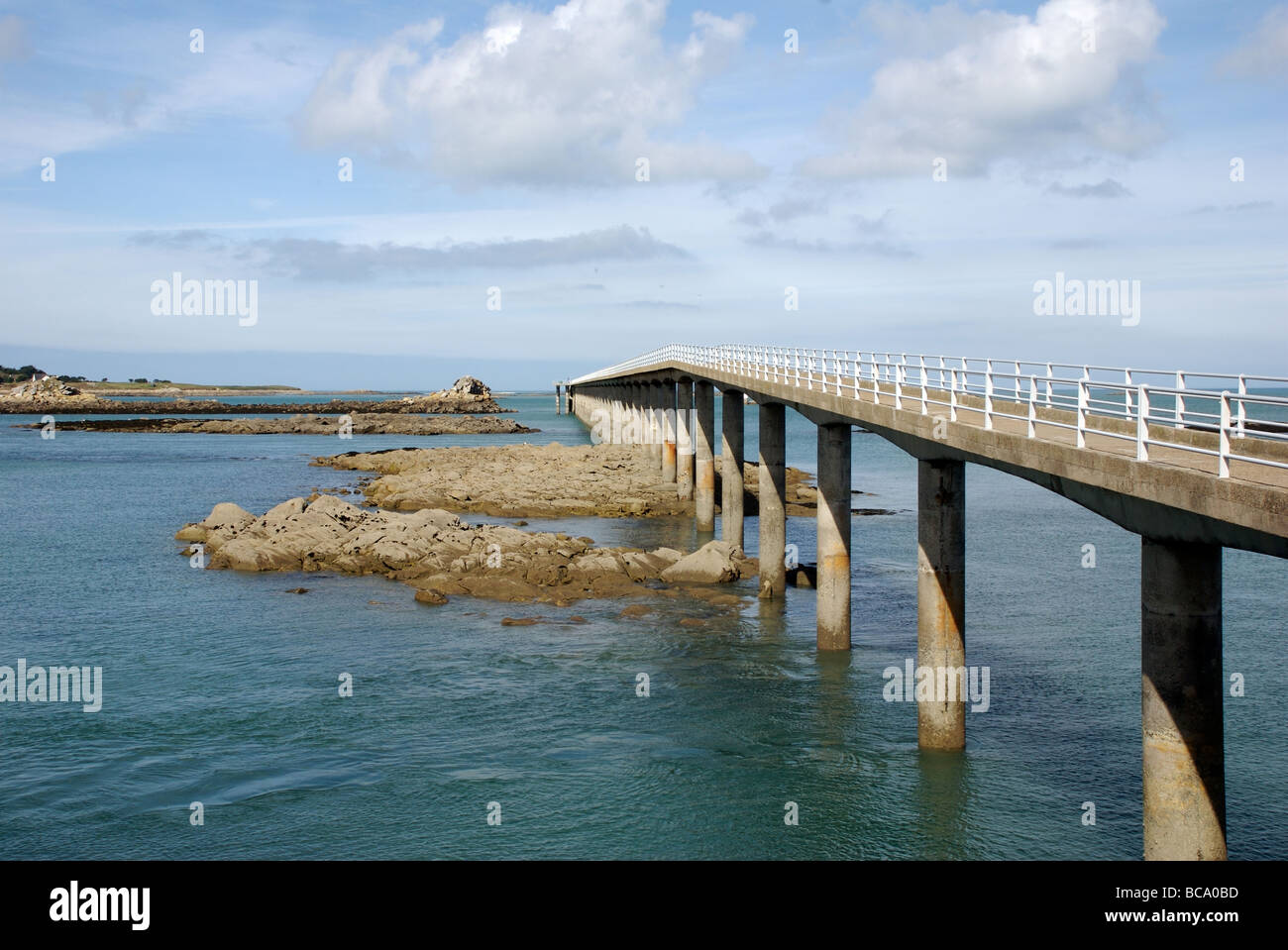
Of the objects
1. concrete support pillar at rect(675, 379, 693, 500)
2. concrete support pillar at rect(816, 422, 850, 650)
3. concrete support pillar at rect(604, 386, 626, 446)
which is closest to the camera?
concrete support pillar at rect(816, 422, 850, 650)

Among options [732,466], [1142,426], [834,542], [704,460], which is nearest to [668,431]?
[704,460]

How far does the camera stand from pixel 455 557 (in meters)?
34.2

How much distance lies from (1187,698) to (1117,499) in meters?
2.29

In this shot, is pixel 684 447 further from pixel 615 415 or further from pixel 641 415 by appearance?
pixel 615 415

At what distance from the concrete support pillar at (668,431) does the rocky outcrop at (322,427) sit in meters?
66.0

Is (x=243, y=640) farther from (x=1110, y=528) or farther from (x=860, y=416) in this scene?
(x=1110, y=528)

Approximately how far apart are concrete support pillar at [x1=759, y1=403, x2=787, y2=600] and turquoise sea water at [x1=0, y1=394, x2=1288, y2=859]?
0.91 metres

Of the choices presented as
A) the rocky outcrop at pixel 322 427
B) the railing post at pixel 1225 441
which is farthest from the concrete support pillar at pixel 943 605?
the rocky outcrop at pixel 322 427

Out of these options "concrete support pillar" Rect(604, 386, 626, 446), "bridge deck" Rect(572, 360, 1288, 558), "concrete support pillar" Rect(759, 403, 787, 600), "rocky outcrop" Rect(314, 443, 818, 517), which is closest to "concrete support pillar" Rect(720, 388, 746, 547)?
"concrete support pillar" Rect(759, 403, 787, 600)

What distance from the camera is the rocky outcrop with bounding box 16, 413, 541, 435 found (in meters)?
131

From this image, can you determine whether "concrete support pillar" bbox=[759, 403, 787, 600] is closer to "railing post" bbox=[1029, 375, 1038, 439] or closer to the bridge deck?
the bridge deck
